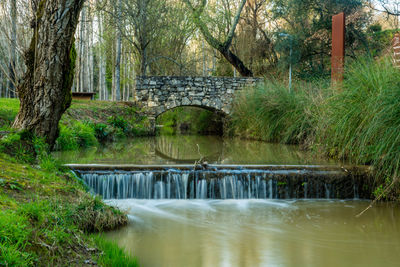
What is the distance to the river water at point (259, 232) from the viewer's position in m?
3.53

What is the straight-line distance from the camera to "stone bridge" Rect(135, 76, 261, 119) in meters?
16.5

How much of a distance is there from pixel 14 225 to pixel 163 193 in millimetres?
3622

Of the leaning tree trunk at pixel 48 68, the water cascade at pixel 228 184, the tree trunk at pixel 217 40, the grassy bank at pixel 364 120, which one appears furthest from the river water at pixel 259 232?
the tree trunk at pixel 217 40

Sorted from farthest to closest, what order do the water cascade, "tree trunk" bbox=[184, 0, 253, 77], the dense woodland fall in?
1. the dense woodland
2. "tree trunk" bbox=[184, 0, 253, 77]
3. the water cascade

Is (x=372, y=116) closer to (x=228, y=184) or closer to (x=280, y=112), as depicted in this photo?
(x=228, y=184)

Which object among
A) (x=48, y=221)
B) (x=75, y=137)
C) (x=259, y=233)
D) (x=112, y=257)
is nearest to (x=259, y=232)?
(x=259, y=233)

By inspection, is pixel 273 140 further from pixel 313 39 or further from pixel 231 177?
pixel 313 39

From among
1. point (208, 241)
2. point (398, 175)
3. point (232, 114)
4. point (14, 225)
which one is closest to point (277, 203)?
point (398, 175)

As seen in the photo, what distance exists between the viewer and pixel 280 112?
11.7 m

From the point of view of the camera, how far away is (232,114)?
15.9m

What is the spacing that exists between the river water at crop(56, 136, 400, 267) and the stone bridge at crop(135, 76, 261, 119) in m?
10.7

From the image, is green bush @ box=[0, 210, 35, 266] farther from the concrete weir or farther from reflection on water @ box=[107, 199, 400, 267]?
the concrete weir

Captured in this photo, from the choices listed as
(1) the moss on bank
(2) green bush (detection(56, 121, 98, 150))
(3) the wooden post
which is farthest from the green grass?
(2) green bush (detection(56, 121, 98, 150))

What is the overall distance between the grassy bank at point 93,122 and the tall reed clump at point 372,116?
21.3ft
